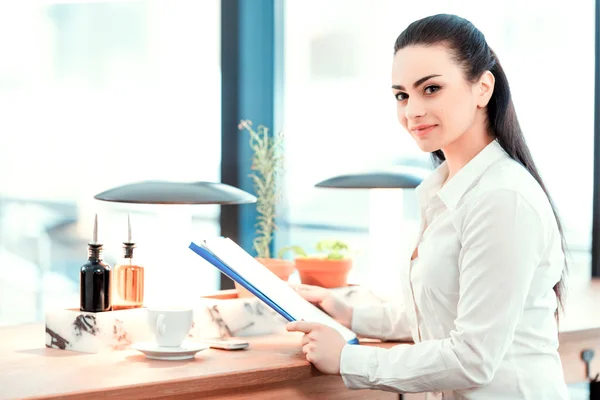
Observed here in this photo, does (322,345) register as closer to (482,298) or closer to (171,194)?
(482,298)

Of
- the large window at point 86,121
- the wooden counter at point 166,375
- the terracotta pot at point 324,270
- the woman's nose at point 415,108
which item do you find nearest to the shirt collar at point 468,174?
the woman's nose at point 415,108

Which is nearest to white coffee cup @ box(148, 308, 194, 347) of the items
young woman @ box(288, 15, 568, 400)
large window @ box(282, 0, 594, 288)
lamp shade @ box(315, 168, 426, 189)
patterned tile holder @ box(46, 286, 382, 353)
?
patterned tile holder @ box(46, 286, 382, 353)

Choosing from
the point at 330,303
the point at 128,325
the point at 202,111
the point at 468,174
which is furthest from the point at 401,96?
the point at 202,111

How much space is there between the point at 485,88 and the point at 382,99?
2.14 metres

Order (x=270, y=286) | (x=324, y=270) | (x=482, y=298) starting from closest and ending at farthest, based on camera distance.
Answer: (x=482, y=298), (x=270, y=286), (x=324, y=270)

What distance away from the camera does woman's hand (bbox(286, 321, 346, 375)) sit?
1839 mm

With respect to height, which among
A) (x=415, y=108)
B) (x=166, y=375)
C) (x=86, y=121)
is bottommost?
(x=166, y=375)

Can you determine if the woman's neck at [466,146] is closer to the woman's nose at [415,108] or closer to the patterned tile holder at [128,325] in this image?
the woman's nose at [415,108]

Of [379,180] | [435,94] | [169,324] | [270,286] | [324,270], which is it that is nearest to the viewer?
[435,94]

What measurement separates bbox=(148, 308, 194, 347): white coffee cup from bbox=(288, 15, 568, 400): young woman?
9.2 inches

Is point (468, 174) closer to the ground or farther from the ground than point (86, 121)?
closer to the ground

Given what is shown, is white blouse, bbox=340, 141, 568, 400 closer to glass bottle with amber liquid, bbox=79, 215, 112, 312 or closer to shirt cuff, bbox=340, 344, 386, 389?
shirt cuff, bbox=340, 344, 386, 389

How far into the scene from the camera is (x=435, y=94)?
179cm

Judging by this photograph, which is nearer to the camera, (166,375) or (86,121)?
(166,375)
